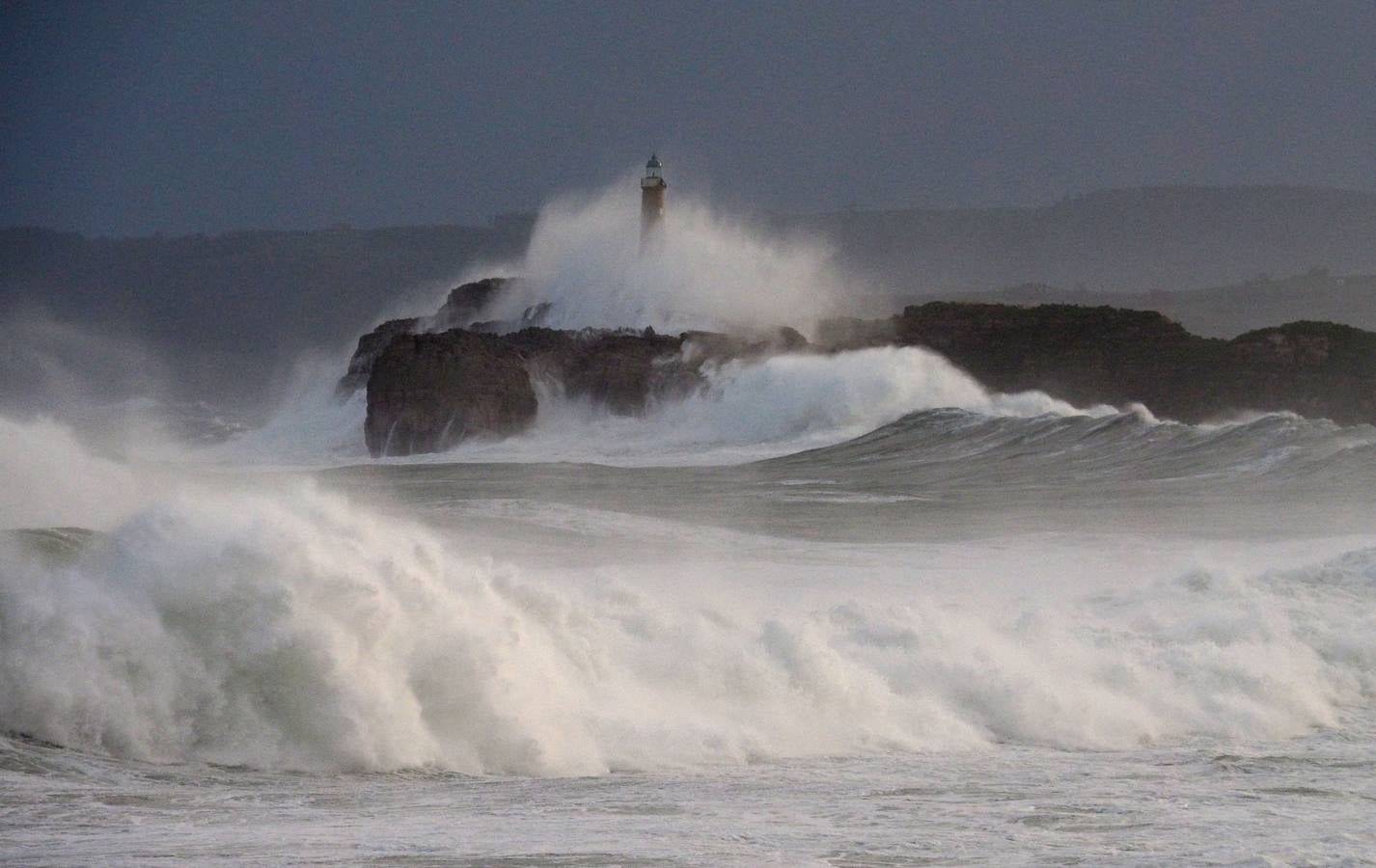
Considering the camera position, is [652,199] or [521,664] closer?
[521,664]

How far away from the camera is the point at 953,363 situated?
2007 inches

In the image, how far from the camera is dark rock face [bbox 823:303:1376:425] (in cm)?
4597

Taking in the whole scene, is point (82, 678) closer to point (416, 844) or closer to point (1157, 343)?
point (416, 844)

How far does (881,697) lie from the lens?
9336mm

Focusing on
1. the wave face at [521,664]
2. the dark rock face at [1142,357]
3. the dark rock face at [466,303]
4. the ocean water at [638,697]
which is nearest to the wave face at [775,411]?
the dark rock face at [1142,357]

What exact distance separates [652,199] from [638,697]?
1874 inches

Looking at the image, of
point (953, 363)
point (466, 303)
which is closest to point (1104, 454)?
point (953, 363)

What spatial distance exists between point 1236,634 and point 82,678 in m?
7.61

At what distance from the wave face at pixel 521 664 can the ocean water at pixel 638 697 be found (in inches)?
0.8

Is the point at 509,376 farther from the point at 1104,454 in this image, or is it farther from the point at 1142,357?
the point at 1104,454

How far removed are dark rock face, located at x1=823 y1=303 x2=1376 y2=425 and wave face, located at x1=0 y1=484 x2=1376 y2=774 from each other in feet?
122

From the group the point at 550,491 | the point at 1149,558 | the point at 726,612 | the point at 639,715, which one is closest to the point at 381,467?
the point at 550,491

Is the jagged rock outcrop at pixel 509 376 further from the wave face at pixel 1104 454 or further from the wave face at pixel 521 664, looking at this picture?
the wave face at pixel 521 664

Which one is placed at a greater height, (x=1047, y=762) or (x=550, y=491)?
(x=550, y=491)
